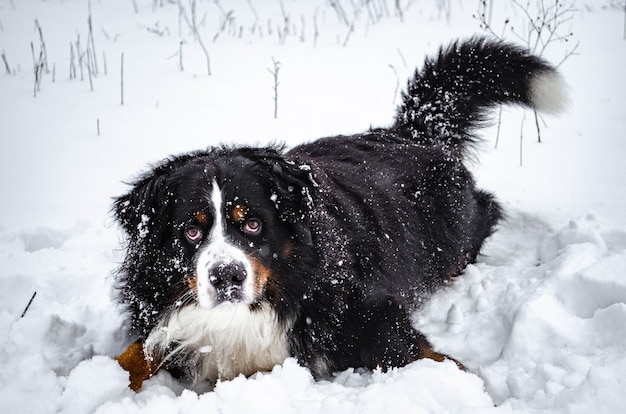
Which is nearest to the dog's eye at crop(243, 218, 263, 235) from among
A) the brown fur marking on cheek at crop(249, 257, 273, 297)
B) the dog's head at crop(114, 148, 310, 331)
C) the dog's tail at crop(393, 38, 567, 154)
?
the dog's head at crop(114, 148, 310, 331)

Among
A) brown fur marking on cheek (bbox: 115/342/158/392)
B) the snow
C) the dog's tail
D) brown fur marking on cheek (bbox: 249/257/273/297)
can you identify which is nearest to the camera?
the snow

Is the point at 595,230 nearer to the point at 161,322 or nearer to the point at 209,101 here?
the point at 161,322

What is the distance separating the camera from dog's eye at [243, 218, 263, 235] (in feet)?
8.68

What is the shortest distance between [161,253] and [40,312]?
99 cm

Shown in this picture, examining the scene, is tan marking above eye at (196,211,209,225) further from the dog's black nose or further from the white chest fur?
the white chest fur

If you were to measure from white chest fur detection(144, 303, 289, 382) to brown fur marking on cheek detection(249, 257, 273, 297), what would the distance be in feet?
0.49

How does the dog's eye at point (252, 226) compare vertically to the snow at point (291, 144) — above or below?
above

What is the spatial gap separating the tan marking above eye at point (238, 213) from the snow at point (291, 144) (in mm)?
680

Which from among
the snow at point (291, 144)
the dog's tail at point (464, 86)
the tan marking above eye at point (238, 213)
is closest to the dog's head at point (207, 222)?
the tan marking above eye at point (238, 213)

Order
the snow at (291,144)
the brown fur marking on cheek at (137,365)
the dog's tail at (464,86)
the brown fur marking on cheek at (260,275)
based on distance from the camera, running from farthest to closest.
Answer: the dog's tail at (464,86), the brown fur marking on cheek at (137,365), the brown fur marking on cheek at (260,275), the snow at (291,144)

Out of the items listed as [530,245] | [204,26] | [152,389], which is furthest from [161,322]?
[204,26]

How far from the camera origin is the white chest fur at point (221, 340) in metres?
2.78

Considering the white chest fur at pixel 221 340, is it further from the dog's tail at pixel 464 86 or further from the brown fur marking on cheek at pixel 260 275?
the dog's tail at pixel 464 86

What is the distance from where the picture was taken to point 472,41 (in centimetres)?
419
